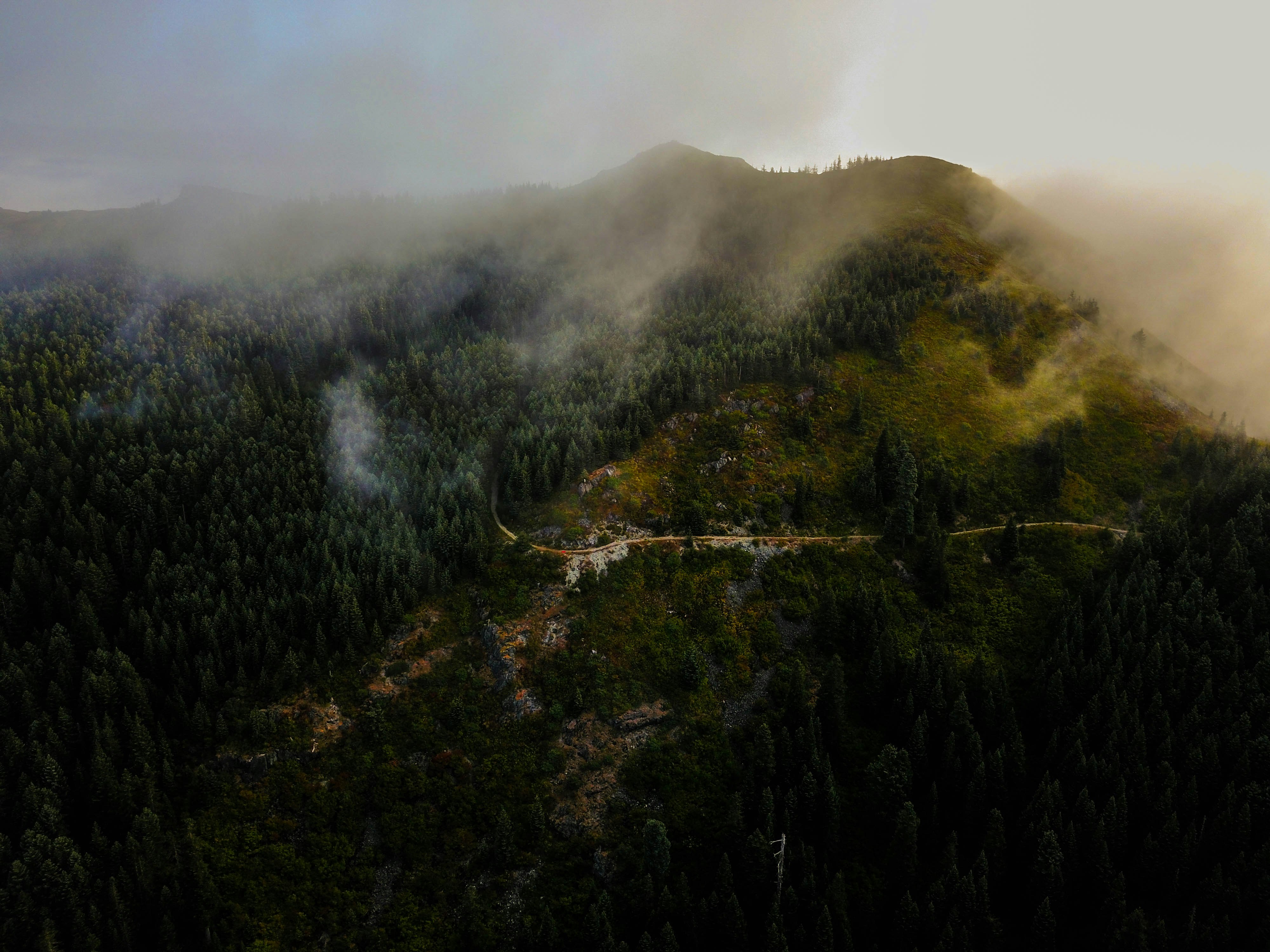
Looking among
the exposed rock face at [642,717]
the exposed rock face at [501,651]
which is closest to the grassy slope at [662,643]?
the exposed rock face at [642,717]

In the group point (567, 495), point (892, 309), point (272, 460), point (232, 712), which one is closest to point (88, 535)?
point (272, 460)

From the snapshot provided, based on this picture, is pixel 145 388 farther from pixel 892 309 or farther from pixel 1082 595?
pixel 1082 595

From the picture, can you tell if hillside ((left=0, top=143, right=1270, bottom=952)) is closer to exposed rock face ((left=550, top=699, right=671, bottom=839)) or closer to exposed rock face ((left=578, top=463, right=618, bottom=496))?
exposed rock face ((left=550, top=699, right=671, bottom=839))

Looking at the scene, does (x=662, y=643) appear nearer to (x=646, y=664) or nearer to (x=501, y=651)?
(x=646, y=664)

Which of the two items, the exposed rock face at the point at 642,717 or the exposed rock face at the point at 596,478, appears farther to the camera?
the exposed rock face at the point at 596,478

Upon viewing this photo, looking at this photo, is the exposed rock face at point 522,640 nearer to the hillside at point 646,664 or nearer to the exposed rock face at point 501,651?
the exposed rock face at point 501,651

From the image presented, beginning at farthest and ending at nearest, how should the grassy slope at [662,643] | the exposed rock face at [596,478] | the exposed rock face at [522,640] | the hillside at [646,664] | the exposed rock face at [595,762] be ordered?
the exposed rock face at [596,478] < the exposed rock face at [522,640] < the exposed rock face at [595,762] < the grassy slope at [662,643] < the hillside at [646,664]

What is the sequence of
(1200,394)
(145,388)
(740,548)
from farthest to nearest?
(1200,394) < (145,388) < (740,548)

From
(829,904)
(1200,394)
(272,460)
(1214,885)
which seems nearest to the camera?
(1214,885)

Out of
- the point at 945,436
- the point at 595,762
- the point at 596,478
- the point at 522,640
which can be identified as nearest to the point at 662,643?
the point at 595,762
